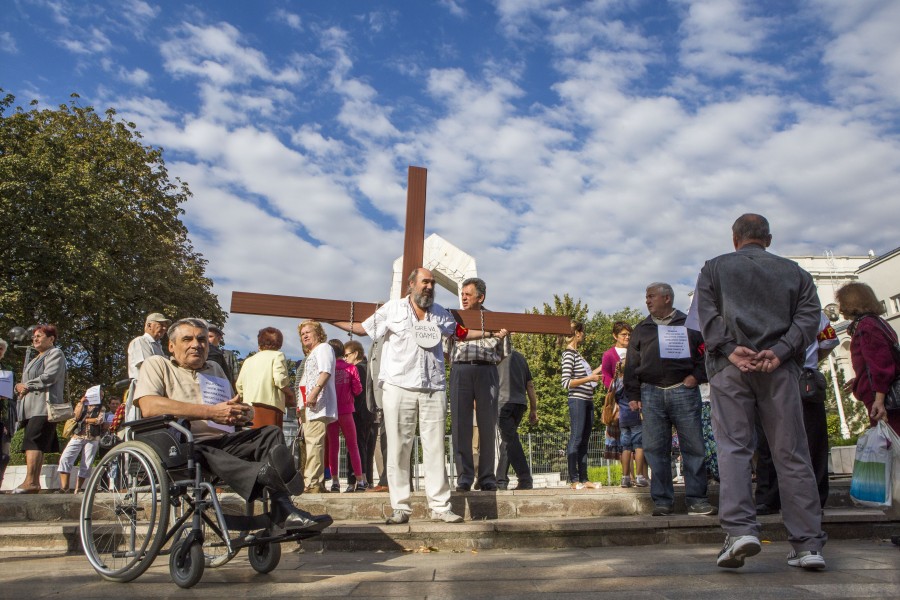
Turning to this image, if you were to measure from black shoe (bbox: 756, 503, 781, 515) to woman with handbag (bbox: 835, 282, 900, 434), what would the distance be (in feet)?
4.05

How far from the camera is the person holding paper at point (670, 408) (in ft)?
19.1

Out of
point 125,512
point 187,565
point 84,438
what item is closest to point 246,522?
point 187,565

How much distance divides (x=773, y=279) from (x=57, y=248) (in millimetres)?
21126

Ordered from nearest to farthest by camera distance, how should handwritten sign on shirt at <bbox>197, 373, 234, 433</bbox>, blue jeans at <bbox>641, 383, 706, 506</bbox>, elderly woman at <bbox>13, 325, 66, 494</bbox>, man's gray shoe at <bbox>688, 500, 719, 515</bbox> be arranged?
handwritten sign on shirt at <bbox>197, 373, 234, 433</bbox> → man's gray shoe at <bbox>688, 500, 719, 515</bbox> → blue jeans at <bbox>641, 383, 706, 506</bbox> → elderly woman at <bbox>13, 325, 66, 494</bbox>

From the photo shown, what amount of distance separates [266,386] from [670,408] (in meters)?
3.81

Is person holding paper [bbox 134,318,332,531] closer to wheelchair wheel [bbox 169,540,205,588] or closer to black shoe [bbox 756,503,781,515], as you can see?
wheelchair wheel [bbox 169,540,205,588]

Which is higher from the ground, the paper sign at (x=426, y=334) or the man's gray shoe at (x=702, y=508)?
Answer: the paper sign at (x=426, y=334)

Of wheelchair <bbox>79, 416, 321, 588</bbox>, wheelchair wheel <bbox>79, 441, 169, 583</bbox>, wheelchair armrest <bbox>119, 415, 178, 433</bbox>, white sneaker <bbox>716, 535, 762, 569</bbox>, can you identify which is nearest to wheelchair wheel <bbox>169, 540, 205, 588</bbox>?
wheelchair <bbox>79, 416, 321, 588</bbox>

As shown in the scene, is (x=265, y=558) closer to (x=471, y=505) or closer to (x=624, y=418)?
(x=471, y=505)

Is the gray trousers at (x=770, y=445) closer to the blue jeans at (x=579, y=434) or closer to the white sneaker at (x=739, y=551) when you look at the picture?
the white sneaker at (x=739, y=551)

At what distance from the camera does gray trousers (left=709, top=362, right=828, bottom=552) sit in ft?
12.5

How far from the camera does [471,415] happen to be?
661cm

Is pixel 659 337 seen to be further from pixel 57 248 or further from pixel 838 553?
pixel 57 248

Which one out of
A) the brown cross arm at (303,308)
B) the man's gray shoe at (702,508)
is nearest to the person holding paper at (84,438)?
the brown cross arm at (303,308)
